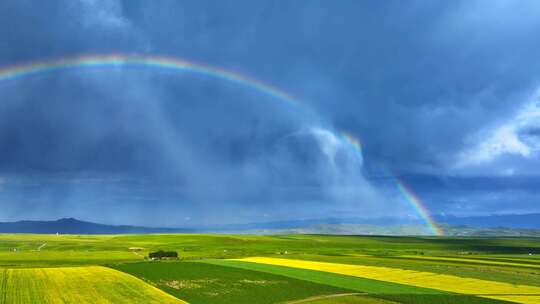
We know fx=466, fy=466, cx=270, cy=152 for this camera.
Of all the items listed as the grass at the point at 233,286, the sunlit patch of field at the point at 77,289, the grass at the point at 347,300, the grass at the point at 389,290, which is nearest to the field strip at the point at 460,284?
the grass at the point at 389,290

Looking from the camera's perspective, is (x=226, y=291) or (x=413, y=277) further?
(x=413, y=277)

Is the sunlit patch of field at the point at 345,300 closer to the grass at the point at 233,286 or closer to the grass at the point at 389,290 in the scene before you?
the grass at the point at 389,290

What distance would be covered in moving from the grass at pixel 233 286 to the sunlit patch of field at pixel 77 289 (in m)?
3.10

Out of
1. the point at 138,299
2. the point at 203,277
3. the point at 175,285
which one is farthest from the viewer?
the point at 203,277

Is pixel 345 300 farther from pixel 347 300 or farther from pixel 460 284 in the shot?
pixel 460 284

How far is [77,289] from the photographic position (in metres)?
57.8

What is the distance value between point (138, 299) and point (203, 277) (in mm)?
24617

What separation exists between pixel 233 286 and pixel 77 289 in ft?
65.2

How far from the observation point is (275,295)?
2206 inches

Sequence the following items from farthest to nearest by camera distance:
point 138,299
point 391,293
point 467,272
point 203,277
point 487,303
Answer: point 467,272
point 203,277
point 391,293
point 138,299
point 487,303

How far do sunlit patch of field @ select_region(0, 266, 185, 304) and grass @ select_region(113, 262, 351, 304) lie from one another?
3102 millimetres

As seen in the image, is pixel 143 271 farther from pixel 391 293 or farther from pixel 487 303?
pixel 487 303

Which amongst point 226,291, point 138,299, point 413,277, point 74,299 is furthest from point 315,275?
point 74,299

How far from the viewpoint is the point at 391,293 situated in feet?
183
